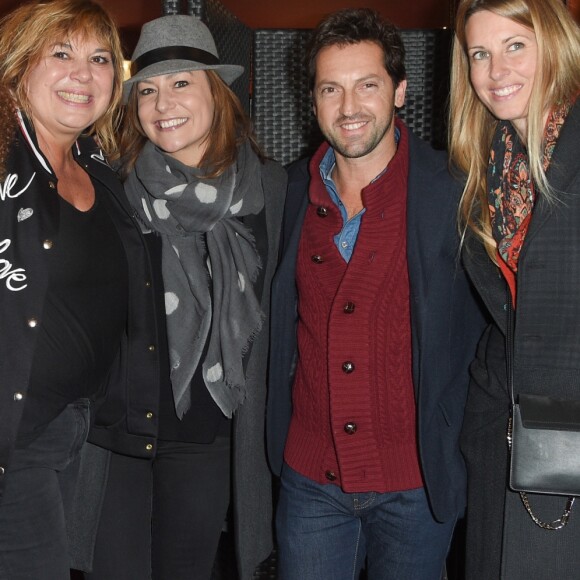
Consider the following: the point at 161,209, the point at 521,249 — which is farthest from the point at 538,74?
the point at 161,209

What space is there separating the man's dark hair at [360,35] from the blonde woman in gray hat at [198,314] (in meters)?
0.29

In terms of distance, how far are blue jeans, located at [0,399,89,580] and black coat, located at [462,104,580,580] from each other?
3.08ft

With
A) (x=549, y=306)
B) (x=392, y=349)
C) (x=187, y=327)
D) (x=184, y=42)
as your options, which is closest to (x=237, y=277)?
(x=187, y=327)

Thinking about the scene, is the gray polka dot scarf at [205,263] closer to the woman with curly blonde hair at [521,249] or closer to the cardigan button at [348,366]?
the cardigan button at [348,366]

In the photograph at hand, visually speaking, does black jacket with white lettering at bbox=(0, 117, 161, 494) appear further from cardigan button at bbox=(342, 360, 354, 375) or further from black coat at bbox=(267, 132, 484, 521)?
cardigan button at bbox=(342, 360, 354, 375)

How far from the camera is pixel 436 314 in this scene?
1968 millimetres

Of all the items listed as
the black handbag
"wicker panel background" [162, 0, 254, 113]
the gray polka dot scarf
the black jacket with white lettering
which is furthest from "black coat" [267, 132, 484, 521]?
"wicker panel background" [162, 0, 254, 113]

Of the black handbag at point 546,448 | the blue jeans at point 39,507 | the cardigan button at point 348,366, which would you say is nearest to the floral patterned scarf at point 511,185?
the black handbag at point 546,448

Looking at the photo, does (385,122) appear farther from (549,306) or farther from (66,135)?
(66,135)

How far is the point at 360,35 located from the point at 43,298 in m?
1.00

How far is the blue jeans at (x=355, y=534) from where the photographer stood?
2000 millimetres

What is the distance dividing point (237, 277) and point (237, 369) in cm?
24

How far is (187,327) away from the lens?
2.19m

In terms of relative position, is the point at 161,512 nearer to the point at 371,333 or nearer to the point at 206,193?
the point at 371,333
